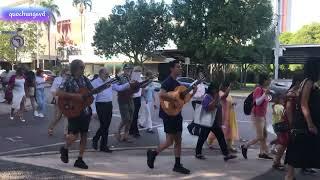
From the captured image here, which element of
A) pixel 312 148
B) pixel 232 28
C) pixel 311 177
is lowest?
pixel 311 177

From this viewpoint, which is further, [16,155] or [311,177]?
[16,155]

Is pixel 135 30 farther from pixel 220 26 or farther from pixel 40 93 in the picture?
pixel 40 93

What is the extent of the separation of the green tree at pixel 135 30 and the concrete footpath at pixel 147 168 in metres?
38.7

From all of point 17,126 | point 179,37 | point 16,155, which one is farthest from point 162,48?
point 16,155

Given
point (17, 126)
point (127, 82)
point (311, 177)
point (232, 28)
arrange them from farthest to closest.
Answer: point (232, 28)
point (17, 126)
point (127, 82)
point (311, 177)

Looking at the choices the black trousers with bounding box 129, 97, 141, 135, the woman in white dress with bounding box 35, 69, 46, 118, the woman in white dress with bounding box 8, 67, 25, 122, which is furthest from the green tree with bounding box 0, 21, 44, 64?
the black trousers with bounding box 129, 97, 141, 135

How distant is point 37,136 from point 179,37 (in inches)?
1279

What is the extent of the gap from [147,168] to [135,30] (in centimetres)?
4188

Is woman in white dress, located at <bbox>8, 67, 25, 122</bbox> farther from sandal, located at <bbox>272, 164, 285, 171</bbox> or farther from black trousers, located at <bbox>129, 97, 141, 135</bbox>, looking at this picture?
sandal, located at <bbox>272, 164, 285, 171</bbox>

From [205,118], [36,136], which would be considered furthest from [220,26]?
[205,118]

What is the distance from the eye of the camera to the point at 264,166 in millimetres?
8875

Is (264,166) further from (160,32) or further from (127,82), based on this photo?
(160,32)

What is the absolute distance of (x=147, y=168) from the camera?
8.29 metres

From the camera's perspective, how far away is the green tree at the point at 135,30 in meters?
49.4
